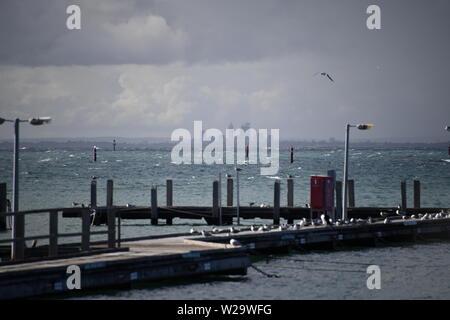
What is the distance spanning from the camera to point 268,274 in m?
30.5

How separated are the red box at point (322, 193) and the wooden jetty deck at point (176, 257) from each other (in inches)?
63.4

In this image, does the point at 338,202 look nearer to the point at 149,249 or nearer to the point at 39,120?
the point at 149,249

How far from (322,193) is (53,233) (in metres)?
15.6

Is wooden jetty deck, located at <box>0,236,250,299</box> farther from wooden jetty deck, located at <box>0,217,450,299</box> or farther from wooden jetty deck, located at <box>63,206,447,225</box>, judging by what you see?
wooden jetty deck, located at <box>63,206,447,225</box>

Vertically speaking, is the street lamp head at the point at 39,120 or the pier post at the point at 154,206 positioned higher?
the street lamp head at the point at 39,120

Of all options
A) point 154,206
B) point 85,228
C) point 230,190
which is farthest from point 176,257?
point 230,190

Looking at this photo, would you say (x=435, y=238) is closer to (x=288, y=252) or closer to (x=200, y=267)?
(x=288, y=252)

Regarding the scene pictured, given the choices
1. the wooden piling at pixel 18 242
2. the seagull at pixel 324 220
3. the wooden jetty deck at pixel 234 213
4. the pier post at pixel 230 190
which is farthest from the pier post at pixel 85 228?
the pier post at pixel 230 190

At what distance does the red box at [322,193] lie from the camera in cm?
3838

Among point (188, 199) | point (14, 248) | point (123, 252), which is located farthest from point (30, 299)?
point (188, 199)

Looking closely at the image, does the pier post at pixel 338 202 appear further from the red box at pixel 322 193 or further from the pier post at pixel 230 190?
the pier post at pixel 230 190

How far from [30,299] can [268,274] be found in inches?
374
